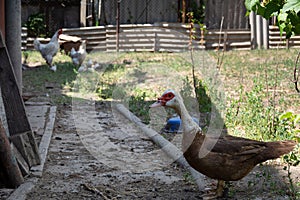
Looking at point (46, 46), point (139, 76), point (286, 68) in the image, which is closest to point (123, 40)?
point (46, 46)

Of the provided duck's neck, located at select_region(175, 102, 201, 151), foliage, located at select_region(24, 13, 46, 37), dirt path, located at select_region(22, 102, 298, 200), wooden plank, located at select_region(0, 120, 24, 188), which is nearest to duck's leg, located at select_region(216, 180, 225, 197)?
dirt path, located at select_region(22, 102, 298, 200)

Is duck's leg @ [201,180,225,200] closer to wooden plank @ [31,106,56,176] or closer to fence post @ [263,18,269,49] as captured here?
wooden plank @ [31,106,56,176]

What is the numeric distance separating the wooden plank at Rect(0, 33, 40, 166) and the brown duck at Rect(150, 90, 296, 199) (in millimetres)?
1664

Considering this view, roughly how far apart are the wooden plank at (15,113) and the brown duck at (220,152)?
1664 mm

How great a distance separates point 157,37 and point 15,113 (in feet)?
44.5

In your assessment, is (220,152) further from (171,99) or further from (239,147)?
(171,99)

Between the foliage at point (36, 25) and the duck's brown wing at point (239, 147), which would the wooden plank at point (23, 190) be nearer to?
the duck's brown wing at point (239, 147)

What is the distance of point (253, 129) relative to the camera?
678 cm

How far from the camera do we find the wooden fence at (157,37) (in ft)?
61.2

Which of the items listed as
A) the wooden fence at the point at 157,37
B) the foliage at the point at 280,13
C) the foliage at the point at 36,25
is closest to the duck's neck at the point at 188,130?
the foliage at the point at 280,13

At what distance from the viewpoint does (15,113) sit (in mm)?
5496

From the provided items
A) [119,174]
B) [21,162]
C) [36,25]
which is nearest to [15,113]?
[21,162]

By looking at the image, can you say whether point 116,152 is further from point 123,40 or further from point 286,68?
point 123,40

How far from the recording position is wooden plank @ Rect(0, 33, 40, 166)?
536cm
